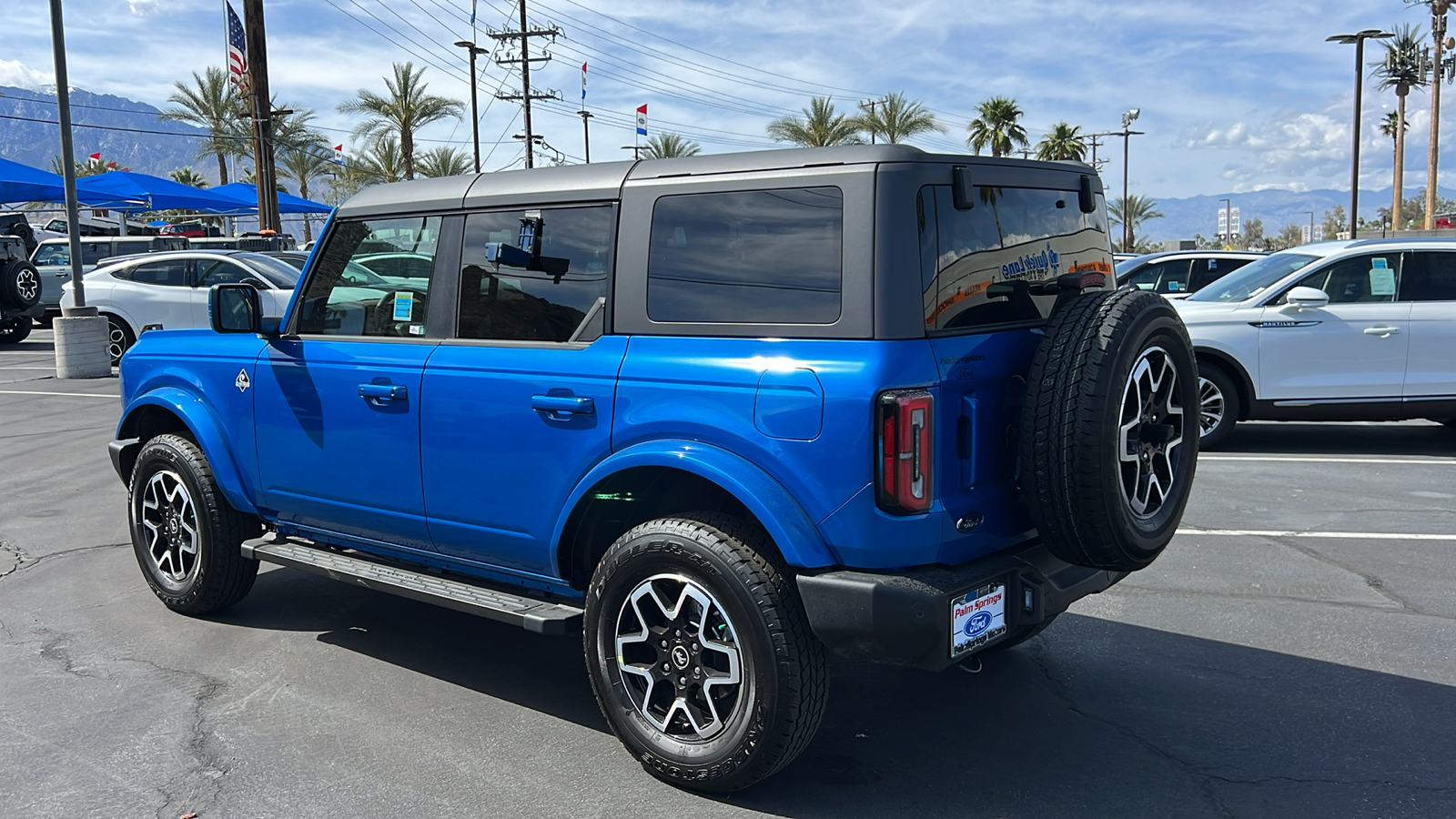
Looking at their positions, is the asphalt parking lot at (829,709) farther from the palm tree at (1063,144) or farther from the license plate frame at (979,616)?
the palm tree at (1063,144)

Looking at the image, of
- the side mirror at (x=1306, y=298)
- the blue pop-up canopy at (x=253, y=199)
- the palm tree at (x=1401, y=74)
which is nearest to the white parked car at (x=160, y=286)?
the side mirror at (x=1306, y=298)

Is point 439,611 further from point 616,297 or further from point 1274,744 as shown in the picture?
point 1274,744

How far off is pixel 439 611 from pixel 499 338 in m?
1.90

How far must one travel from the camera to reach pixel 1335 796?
137 inches

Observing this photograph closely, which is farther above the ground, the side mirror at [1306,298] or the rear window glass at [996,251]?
the rear window glass at [996,251]

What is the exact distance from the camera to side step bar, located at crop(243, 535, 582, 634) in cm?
389

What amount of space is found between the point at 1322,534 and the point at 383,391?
543 cm

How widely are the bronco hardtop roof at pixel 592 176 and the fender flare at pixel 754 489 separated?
2.96 ft

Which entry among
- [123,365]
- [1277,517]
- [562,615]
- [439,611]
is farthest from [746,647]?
[1277,517]

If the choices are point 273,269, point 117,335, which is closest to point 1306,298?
point 273,269

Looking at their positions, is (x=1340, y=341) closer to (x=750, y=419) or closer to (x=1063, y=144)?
(x=750, y=419)

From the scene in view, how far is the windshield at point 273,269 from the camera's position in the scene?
15.0m

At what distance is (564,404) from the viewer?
3.82 m

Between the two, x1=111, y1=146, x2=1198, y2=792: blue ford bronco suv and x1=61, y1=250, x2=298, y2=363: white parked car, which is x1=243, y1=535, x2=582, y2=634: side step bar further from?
x1=61, y1=250, x2=298, y2=363: white parked car
